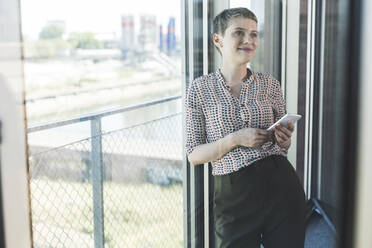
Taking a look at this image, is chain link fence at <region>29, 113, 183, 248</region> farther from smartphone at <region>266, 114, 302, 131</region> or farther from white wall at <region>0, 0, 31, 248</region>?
smartphone at <region>266, 114, 302, 131</region>

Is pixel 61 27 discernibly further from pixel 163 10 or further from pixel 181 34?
pixel 181 34

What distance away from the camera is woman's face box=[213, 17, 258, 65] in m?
1.63

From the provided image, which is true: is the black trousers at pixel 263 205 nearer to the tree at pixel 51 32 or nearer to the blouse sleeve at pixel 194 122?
the blouse sleeve at pixel 194 122

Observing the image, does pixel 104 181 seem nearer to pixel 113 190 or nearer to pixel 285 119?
pixel 113 190

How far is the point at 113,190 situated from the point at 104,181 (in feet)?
0.19

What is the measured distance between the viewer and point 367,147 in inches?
46.3

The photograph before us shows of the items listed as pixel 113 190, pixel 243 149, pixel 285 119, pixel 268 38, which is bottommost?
pixel 113 190

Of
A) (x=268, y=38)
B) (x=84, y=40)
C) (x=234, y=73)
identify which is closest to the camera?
(x=84, y=40)

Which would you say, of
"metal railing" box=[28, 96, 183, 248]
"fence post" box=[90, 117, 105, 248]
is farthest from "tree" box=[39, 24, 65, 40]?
"fence post" box=[90, 117, 105, 248]

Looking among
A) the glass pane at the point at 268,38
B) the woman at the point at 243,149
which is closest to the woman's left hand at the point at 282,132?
the woman at the point at 243,149

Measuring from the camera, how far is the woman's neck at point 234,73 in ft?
5.39

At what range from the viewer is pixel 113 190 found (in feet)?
6.29

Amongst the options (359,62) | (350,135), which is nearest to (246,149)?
(350,135)

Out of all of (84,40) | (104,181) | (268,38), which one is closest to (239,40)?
(84,40)
